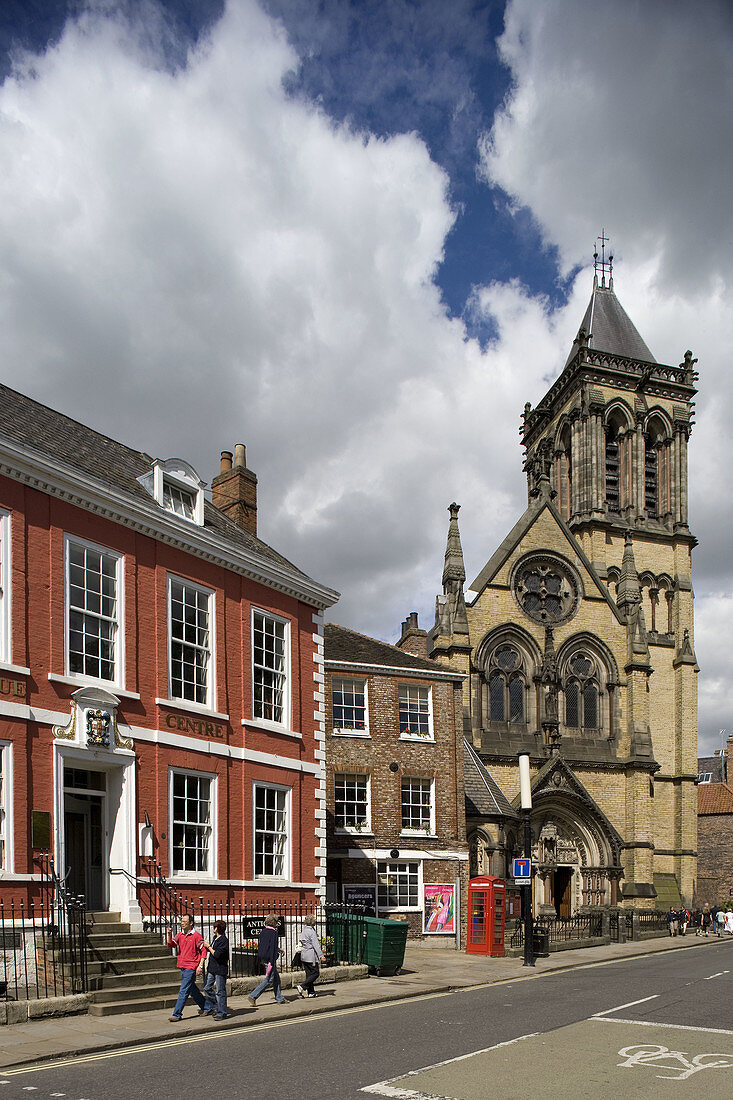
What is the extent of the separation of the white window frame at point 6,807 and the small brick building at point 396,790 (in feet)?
46.3

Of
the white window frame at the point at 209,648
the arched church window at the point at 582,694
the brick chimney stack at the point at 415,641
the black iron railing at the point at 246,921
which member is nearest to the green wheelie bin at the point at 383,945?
the black iron railing at the point at 246,921

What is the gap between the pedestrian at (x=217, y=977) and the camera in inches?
547

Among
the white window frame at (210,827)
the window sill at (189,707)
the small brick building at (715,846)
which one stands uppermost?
the window sill at (189,707)

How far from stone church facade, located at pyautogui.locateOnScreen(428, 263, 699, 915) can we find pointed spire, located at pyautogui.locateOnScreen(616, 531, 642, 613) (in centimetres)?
7

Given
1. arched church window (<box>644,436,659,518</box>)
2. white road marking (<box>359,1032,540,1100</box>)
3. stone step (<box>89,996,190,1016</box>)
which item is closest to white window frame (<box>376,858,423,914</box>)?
stone step (<box>89,996,190,1016</box>)

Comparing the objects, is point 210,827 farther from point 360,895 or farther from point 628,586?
point 628,586

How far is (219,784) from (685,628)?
125ft

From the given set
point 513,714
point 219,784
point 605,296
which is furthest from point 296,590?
point 605,296

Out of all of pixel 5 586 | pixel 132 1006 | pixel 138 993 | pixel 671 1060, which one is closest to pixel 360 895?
pixel 138 993

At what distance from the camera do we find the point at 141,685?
18.0 meters

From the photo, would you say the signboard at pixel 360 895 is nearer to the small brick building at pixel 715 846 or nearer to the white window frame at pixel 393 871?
the white window frame at pixel 393 871

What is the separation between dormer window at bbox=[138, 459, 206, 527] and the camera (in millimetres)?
19969

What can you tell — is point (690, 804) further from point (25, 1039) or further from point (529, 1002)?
point (25, 1039)

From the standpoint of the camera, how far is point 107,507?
17.7 m
